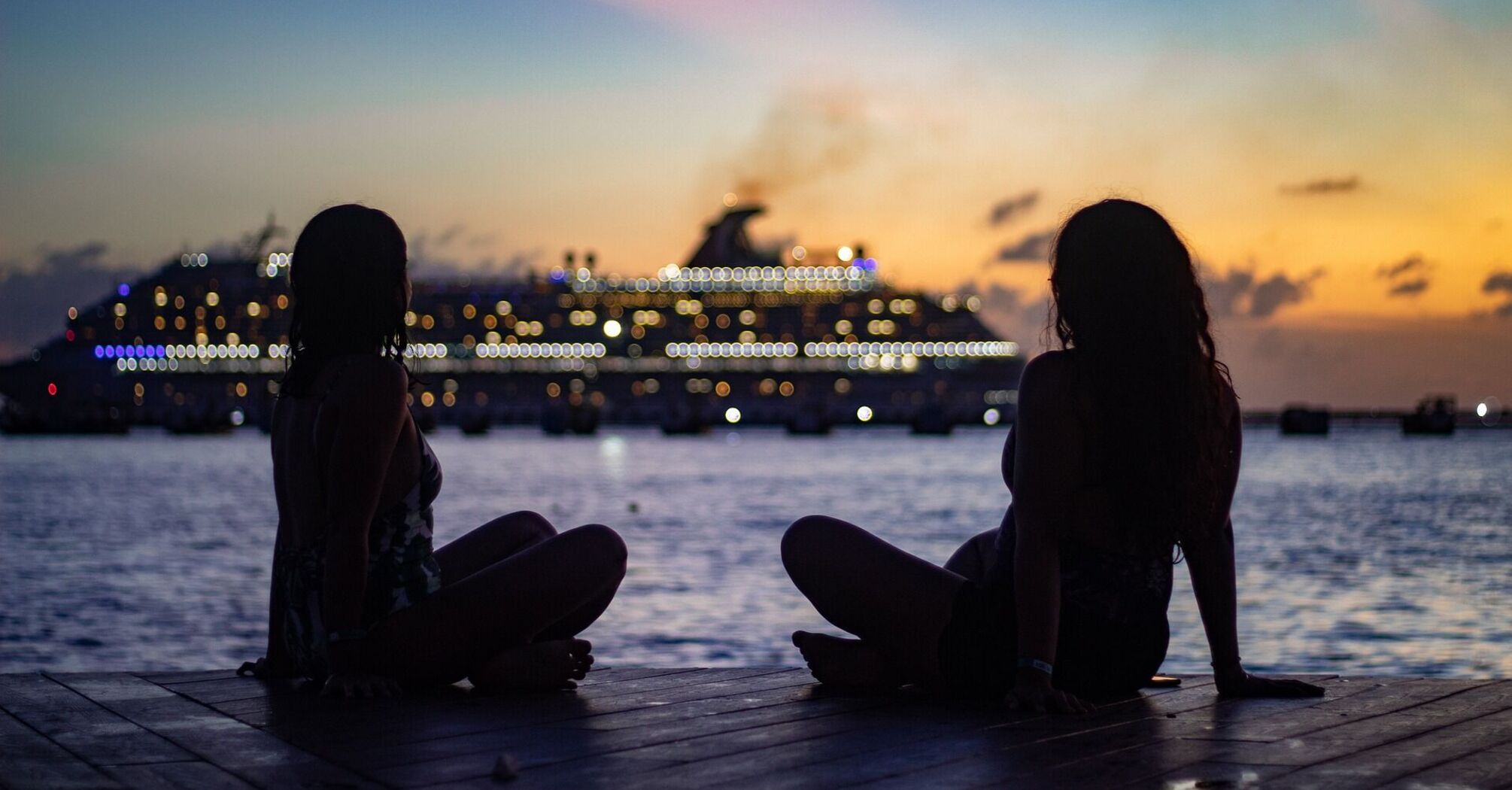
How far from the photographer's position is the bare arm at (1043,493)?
10.7 ft

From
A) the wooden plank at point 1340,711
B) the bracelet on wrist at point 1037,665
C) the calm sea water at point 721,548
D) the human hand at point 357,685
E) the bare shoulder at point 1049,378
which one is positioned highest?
the bare shoulder at point 1049,378

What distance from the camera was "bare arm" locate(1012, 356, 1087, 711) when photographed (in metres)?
3.25

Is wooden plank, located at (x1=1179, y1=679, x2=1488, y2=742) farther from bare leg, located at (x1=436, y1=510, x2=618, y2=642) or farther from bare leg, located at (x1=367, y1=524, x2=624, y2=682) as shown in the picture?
bare leg, located at (x1=436, y1=510, x2=618, y2=642)

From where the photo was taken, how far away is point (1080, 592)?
343 centimetres

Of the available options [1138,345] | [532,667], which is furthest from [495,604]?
[1138,345]

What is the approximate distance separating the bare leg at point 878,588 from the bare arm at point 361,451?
0.86 m

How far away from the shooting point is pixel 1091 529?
133 inches

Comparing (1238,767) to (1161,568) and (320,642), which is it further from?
(320,642)

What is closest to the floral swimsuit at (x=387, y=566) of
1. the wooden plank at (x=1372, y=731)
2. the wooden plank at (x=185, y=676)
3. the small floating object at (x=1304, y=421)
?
the wooden plank at (x=185, y=676)

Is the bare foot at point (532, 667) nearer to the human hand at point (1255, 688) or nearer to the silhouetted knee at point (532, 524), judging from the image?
the silhouetted knee at point (532, 524)

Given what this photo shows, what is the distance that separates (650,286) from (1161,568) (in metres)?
113

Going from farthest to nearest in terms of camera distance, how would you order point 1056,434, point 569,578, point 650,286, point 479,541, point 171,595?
1. point 650,286
2. point 171,595
3. point 479,541
4. point 569,578
5. point 1056,434

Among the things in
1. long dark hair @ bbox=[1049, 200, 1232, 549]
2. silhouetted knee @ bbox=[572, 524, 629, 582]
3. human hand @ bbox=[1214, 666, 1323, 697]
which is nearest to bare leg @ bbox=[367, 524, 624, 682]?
silhouetted knee @ bbox=[572, 524, 629, 582]

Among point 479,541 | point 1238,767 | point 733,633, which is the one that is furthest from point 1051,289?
point 733,633
